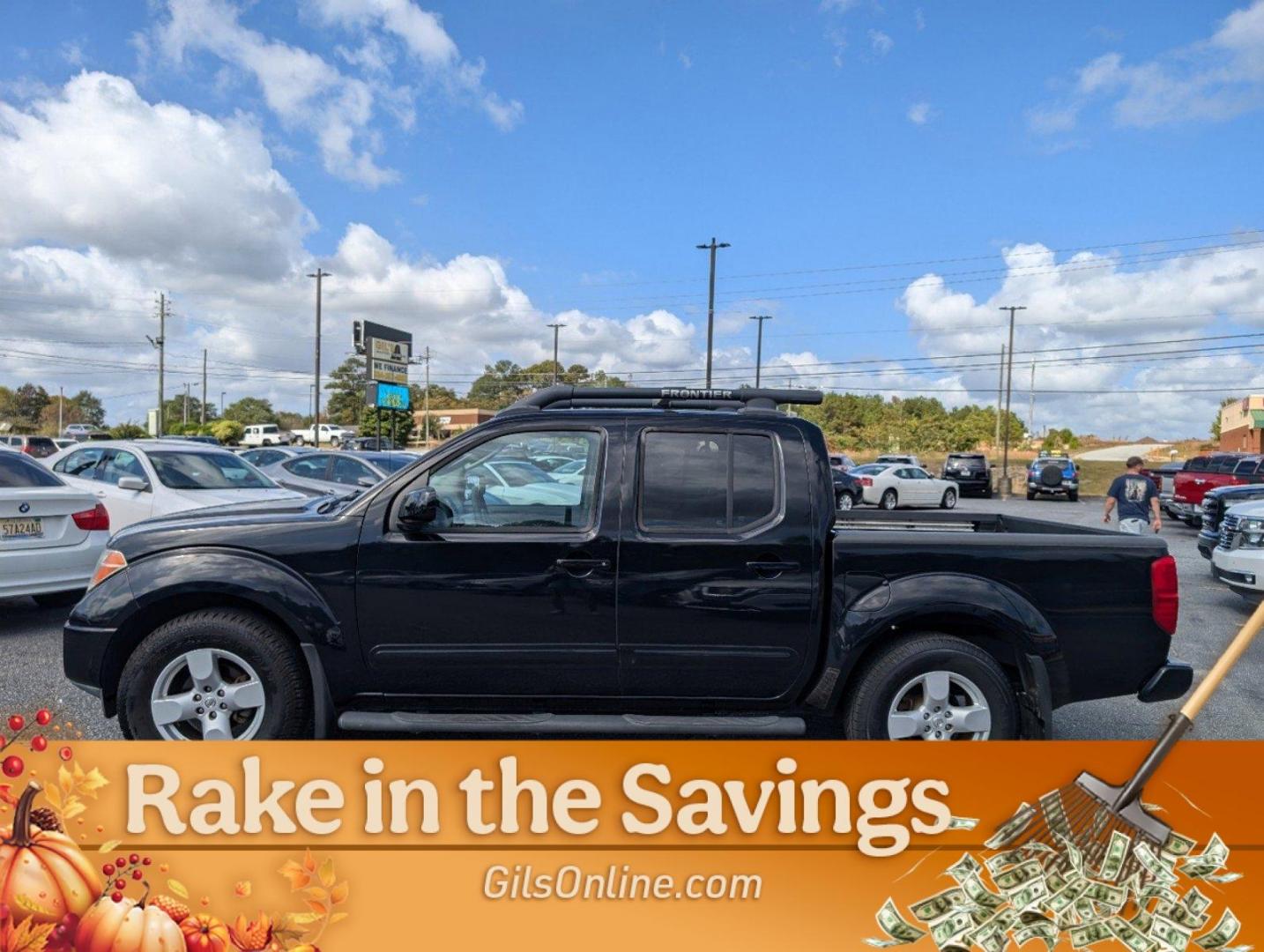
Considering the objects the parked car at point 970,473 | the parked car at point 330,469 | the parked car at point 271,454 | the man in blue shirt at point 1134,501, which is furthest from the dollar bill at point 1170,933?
the parked car at point 970,473

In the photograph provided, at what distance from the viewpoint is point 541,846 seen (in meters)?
2.39

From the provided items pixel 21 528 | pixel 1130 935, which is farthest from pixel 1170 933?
pixel 21 528

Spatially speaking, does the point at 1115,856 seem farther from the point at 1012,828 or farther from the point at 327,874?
the point at 327,874

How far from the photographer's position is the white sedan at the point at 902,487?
81.1 ft

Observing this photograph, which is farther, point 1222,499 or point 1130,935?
point 1222,499

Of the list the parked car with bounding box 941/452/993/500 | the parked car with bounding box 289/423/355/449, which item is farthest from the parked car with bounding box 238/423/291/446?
the parked car with bounding box 941/452/993/500

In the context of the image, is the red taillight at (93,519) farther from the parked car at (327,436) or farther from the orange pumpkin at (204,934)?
the parked car at (327,436)

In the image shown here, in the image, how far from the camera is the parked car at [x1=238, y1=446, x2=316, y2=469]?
44.9 feet

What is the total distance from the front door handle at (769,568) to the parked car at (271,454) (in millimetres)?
11588

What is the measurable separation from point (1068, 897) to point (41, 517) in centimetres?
718

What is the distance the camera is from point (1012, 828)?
239cm

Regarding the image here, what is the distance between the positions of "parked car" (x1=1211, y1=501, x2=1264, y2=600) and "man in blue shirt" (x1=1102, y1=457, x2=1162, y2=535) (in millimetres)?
1609

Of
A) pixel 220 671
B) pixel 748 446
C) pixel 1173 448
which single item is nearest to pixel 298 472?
pixel 220 671

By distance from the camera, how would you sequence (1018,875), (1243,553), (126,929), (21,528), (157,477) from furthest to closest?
A: 1. (157,477)
2. (1243,553)
3. (21,528)
4. (1018,875)
5. (126,929)
